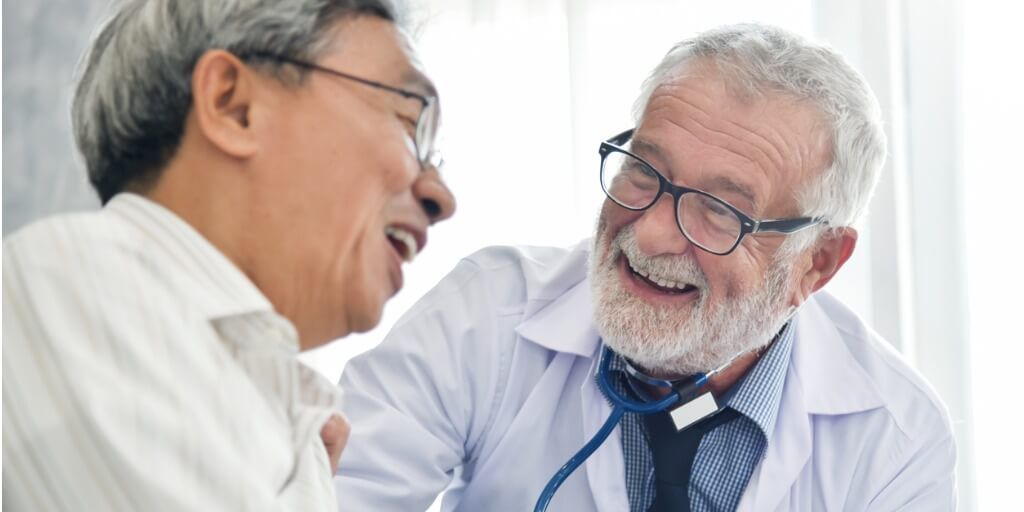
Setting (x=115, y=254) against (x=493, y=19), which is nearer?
(x=115, y=254)

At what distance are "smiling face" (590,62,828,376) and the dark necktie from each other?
80 mm

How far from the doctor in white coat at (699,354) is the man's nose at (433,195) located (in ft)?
2.05

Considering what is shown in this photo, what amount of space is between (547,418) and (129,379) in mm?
988

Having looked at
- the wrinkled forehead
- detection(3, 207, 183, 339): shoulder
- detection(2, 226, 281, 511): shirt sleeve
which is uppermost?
the wrinkled forehead

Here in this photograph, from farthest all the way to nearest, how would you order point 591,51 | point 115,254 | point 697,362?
point 591,51 → point 697,362 → point 115,254

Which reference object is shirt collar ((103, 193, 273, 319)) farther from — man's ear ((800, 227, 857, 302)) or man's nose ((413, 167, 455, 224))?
man's ear ((800, 227, 857, 302))

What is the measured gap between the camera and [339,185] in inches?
34.5

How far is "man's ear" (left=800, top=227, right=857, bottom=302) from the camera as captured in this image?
1.70 meters

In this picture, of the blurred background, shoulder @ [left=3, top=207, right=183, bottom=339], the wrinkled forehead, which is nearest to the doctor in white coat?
the blurred background

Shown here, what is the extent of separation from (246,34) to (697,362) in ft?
3.14

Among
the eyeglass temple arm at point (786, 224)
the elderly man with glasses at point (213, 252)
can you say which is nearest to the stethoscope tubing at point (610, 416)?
the eyeglass temple arm at point (786, 224)

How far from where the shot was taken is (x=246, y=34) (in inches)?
33.6

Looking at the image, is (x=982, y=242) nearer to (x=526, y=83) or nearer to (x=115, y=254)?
(x=526, y=83)

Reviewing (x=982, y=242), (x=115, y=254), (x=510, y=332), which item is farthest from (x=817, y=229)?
(x=115, y=254)
